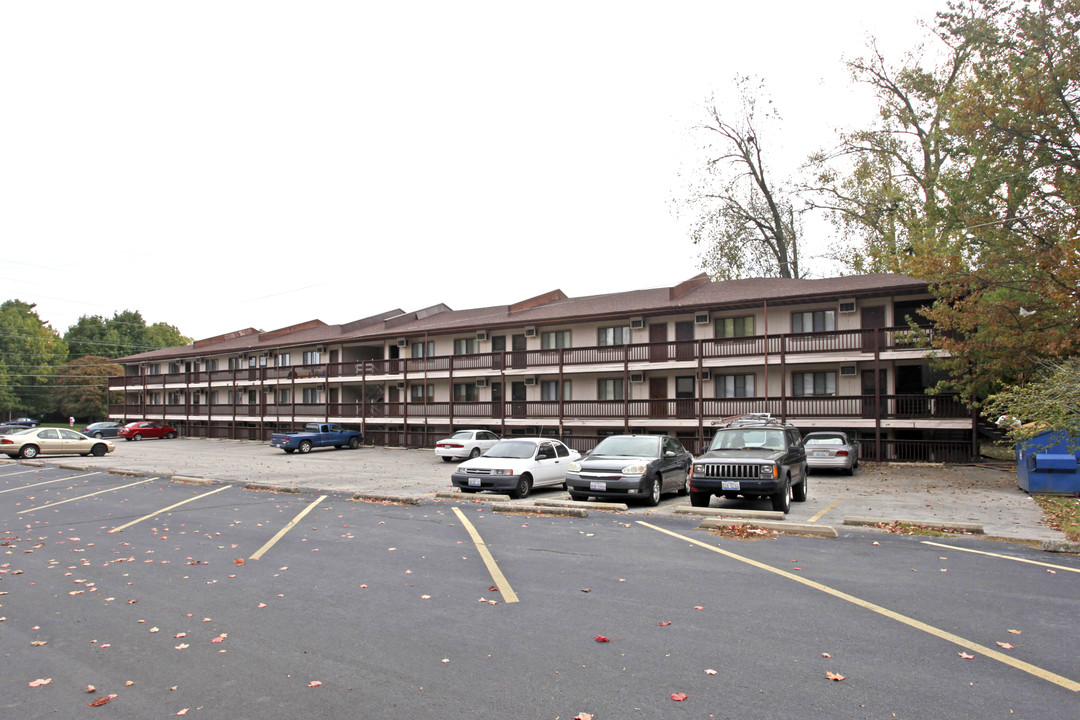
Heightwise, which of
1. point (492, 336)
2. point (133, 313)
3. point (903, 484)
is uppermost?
point (133, 313)

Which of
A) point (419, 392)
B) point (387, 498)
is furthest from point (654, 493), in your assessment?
point (419, 392)

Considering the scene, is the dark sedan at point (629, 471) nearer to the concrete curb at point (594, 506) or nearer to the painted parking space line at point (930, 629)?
the concrete curb at point (594, 506)

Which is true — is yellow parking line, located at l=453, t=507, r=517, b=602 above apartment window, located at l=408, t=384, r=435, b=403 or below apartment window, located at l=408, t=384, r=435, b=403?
below

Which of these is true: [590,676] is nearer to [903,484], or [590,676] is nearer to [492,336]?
[903,484]

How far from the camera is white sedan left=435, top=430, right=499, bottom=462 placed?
29755 mm

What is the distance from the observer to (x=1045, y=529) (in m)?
11.1

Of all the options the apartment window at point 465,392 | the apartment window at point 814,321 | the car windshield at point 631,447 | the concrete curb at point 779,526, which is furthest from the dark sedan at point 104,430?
the concrete curb at point 779,526

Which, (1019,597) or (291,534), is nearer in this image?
(1019,597)

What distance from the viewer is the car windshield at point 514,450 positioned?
17047 millimetres

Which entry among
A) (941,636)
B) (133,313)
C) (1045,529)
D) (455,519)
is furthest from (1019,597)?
(133,313)

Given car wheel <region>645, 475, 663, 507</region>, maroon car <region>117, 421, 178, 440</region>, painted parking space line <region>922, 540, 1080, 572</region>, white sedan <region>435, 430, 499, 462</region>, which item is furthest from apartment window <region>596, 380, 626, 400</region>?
maroon car <region>117, 421, 178, 440</region>

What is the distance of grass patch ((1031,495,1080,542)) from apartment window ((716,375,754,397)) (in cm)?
1442

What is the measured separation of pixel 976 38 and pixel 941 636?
2274 cm

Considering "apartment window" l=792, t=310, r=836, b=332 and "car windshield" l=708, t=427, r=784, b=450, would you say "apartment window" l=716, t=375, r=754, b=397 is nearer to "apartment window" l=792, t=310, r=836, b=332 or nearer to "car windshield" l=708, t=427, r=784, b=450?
"apartment window" l=792, t=310, r=836, b=332
